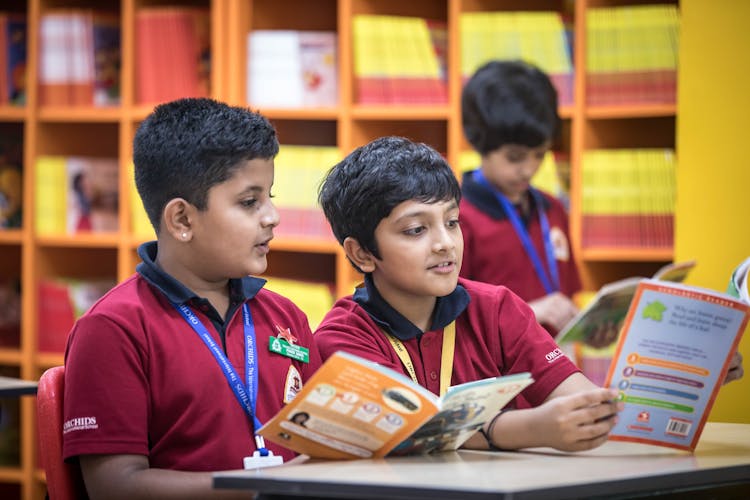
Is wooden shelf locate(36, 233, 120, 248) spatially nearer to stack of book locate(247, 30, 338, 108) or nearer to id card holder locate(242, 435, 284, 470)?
stack of book locate(247, 30, 338, 108)

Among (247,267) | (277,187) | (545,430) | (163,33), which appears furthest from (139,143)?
(163,33)

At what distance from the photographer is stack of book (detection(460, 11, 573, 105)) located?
4.10 m

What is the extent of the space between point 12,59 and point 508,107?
2.40 metres

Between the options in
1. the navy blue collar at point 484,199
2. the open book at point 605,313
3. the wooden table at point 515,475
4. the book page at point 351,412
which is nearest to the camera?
the wooden table at point 515,475

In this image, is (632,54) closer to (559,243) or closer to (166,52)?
(559,243)

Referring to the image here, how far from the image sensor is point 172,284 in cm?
197

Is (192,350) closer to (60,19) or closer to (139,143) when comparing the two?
(139,143)

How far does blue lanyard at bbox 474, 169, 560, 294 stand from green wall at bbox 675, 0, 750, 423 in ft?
1.28

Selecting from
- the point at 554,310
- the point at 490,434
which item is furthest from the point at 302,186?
the point at 490,434

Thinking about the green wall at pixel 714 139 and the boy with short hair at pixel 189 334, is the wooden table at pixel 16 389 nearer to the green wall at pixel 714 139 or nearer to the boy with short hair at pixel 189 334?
the boy with short hair at pixel 189 334

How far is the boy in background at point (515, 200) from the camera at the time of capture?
3350 millimetres

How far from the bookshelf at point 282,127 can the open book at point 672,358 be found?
2.13 m

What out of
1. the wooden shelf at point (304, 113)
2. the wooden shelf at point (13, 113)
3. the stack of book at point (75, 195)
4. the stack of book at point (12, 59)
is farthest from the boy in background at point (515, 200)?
the stack of book at point (12, 59)

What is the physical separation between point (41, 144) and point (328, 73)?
1.28m
